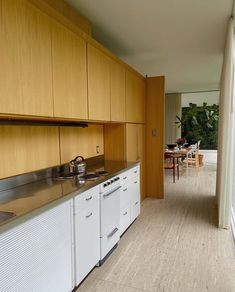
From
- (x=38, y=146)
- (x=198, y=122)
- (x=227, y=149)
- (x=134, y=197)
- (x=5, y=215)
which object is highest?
(x=198, y=122)

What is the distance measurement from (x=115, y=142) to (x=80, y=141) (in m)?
0.76

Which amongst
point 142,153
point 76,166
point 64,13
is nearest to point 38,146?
point 76,166

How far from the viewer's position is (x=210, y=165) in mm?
8312

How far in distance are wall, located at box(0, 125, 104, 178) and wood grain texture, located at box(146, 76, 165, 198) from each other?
64.2 inches

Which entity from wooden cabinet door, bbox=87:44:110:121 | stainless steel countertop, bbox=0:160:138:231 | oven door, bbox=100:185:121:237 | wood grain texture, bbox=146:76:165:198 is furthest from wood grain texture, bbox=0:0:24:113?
wood grain texture, bbox=146:76:165:198

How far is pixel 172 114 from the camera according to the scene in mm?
9242

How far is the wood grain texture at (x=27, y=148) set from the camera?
191 cm

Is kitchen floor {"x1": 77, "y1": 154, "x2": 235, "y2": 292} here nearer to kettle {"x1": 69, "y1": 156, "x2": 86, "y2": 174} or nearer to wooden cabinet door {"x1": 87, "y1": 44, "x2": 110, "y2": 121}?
kettle {"x1": 69, "y1": 156, "x2": 86, "y2": 174}

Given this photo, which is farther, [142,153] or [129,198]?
[142,153]

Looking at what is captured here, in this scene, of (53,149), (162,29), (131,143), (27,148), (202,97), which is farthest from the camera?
(202,97)

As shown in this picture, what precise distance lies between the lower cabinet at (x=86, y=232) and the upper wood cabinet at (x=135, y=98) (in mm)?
1817

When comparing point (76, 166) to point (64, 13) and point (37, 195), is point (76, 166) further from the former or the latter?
point (64, 13)

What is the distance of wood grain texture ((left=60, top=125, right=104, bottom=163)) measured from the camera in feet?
8.75

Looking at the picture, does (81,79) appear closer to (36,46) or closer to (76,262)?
(36,46)
